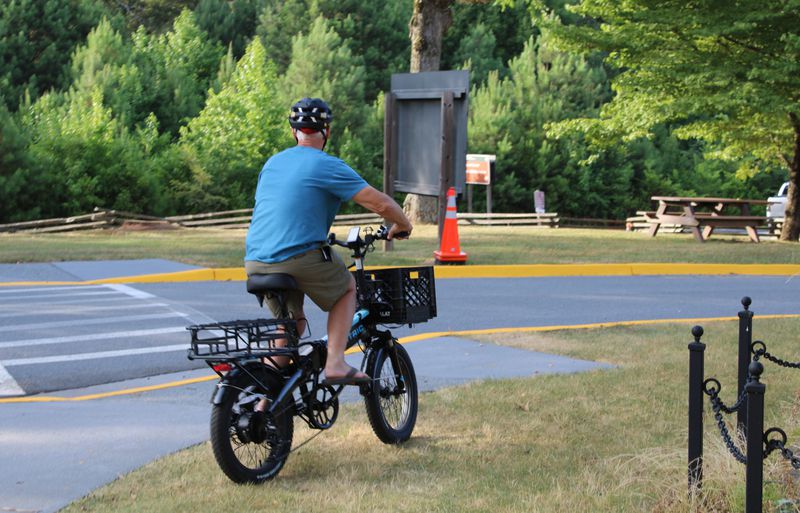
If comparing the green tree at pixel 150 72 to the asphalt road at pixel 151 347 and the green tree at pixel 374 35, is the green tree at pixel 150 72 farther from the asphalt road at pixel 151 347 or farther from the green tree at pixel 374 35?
the asphalt road at pixel 151 347

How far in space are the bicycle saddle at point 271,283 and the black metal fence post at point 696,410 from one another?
6.32ft

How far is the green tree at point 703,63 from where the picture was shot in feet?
64.2

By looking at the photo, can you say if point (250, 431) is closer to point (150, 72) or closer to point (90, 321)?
point (90, 321)

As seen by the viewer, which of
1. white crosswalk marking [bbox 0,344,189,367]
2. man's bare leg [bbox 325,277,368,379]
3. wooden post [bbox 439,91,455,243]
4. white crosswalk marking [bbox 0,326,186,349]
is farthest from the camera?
wooden post [bbox 439,91,455,243]

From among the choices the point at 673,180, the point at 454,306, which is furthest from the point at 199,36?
the point at 454,306

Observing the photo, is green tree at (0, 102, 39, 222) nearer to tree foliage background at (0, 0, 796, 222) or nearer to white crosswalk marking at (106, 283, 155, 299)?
tree foliage background at (0, 0, 796, 222)

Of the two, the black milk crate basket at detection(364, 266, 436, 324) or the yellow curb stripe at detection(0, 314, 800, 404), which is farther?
the yellow curb stripe at detection(0, 314, 800, 404)

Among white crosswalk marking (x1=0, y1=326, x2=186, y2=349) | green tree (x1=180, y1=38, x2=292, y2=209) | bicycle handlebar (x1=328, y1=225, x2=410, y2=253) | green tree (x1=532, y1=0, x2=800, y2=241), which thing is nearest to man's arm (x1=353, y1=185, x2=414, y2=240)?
bicycle handlebar (x1=328, y1=225, x2=410, y2=253)

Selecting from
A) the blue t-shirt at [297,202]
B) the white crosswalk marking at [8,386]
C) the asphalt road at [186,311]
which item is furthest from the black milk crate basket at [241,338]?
the asphalt road at [186,311]

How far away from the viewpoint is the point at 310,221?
5.57 meters

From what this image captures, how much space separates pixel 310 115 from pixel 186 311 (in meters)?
6.51

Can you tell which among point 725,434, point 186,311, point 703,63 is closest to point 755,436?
point 725,434

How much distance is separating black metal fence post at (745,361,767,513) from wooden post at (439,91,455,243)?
1347 centimetres

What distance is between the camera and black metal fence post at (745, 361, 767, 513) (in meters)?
3.92
